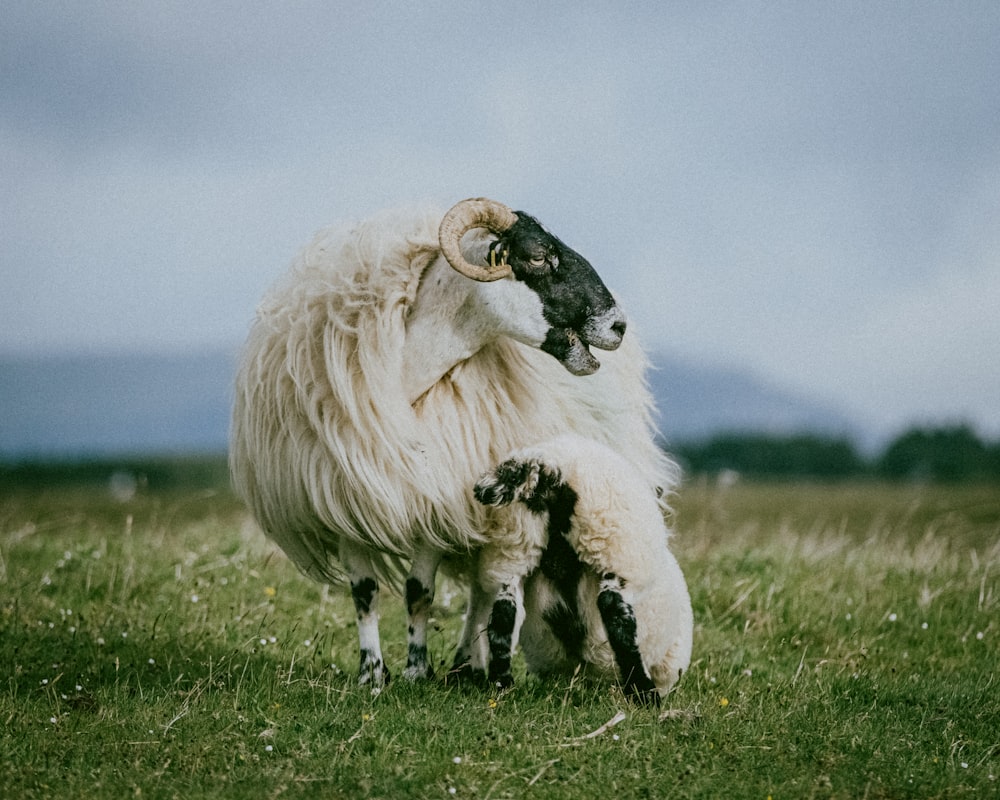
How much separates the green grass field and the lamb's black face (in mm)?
1672

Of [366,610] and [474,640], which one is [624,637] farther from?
[366,610]

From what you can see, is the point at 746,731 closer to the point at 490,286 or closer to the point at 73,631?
the point at 490,286

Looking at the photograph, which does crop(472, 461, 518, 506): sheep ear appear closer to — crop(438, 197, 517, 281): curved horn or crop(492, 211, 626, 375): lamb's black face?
crop(492, 211, 626, 375): lamb's black face

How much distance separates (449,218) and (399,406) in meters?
1.00

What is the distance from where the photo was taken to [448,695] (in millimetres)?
5855

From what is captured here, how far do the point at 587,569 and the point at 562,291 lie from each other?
4.68 ft

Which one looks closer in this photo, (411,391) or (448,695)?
(448,695)

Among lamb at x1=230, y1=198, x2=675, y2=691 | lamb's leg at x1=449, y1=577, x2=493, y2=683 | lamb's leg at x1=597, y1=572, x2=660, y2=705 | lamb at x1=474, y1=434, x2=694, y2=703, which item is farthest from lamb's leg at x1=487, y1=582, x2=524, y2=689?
lamb's leg at x1=597, y1=572, x2=660, y2=705

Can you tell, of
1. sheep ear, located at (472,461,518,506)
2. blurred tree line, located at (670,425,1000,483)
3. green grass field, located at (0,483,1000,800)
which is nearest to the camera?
green grass field, located at (0,483,1000,800)

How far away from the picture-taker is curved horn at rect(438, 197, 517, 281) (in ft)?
19.4

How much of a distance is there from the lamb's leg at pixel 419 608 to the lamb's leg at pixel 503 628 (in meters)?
0.52

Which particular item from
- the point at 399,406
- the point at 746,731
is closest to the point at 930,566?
the point at 746,731

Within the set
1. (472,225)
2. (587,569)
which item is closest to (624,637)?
(587,569)

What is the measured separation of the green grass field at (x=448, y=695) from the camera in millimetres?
4906
